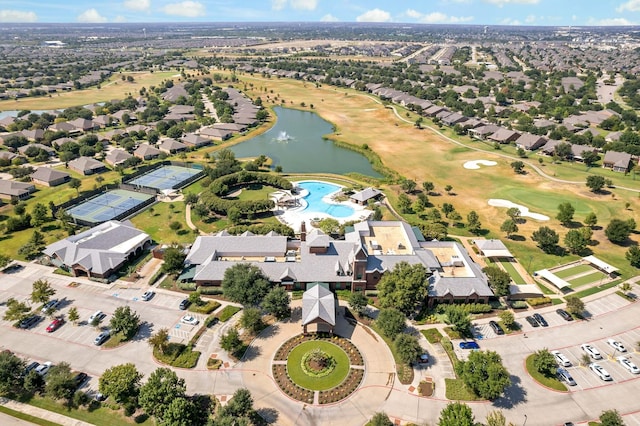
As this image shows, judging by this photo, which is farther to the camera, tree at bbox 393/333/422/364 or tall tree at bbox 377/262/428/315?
tall tree at bbox 377/262/428/315

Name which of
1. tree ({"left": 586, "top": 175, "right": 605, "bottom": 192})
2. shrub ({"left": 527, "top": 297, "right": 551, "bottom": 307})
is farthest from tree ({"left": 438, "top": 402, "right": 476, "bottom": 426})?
tree ({"left": 586, "top": 175, "right": 605, "bottom": 192})

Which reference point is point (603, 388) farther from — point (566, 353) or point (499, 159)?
point (499, 159)

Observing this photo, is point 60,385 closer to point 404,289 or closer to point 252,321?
point 252,321

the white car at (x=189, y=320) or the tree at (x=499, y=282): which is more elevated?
the tree at (x=499, y=282)

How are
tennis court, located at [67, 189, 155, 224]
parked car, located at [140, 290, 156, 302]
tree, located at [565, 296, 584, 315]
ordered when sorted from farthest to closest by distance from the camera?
tennis court, located at [67, 189, 155, 224]
parked car, located at [140, 290, 156, 302]
tree, located at [565, 296, 584, 315]

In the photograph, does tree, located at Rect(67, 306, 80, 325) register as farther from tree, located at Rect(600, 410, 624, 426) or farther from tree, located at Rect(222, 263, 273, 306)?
tree, located at Rect(600, 410, 624, 426)

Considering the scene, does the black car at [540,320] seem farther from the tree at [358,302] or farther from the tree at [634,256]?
the tree at [634,256]

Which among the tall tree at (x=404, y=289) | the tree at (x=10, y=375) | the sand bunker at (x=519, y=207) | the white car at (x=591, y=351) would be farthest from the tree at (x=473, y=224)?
the tree at (x=10, y=375)
